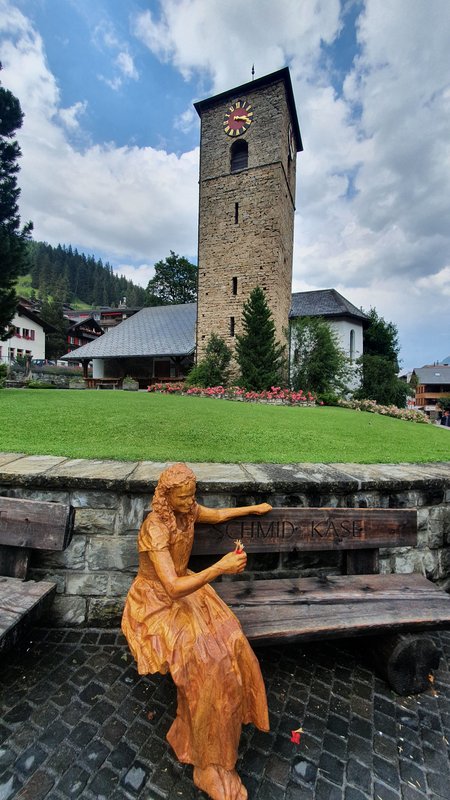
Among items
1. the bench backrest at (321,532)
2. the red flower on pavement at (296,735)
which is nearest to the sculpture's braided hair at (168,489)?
the bench backrest at (321,532)

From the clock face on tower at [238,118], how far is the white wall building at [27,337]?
24.5m

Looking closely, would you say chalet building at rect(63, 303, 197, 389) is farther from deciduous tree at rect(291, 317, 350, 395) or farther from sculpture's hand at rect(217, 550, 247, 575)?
sculpture's hand at rect(217, 550, 247, 575)

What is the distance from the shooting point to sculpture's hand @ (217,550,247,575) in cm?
170

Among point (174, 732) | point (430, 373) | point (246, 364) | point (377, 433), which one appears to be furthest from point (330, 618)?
point (430, 373)

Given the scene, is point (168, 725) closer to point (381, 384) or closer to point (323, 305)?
point (381, 384)

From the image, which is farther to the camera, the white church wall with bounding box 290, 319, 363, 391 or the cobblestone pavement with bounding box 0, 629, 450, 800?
the white church wall with bounding box 290, 319, 363, 391

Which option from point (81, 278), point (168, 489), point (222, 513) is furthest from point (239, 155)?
point (81, 278)

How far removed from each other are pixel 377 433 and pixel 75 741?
5368mm

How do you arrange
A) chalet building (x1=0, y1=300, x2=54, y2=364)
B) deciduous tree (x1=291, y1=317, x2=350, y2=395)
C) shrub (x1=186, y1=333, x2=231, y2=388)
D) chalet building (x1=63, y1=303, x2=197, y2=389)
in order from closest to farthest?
deciduous tree (x1=291, y1=317, x2=350, y2=395), shrub (x1=186, y1=333, x2=231, y2=388), chalet building (x1=63, y1=303, x2=197, y2=389), chalet building (x1=0, y1=300, x2=54, y2=364)

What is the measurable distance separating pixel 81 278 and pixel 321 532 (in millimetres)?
105092

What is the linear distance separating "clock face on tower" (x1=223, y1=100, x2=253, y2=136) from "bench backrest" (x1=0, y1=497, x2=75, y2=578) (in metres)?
23.7

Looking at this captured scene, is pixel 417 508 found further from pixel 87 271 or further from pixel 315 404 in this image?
pixel 87 271

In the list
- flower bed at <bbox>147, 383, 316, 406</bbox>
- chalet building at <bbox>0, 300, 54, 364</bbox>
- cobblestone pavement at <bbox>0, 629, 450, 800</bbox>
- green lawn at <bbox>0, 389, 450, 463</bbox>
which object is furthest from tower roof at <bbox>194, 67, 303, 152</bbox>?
cobblestone pavement at <bbox>0, 629, 450, 800</bbox>

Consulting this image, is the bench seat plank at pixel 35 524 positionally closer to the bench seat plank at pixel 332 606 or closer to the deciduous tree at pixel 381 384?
the bench seat plank at pixel 332 606
